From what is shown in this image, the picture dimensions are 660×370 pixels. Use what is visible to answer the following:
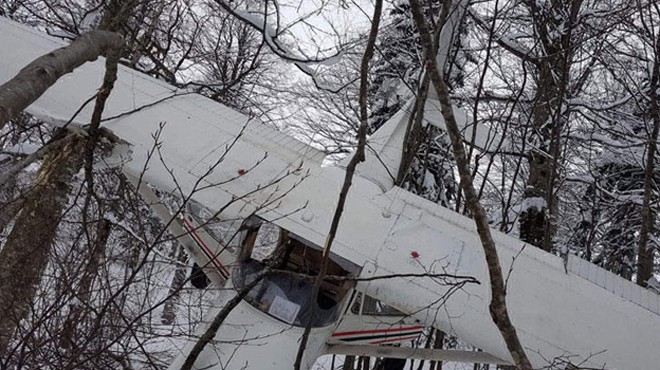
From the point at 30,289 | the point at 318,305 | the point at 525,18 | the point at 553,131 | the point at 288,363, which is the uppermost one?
the point at 525,18

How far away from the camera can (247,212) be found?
12.2 feet

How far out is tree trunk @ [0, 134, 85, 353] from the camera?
4.04 m

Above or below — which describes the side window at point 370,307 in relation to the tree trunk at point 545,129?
below

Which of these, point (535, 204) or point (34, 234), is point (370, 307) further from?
point (535, 204)

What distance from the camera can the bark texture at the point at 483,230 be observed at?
1.96m

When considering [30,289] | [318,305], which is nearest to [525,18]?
[318,305]

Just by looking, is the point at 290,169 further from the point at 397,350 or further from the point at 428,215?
the point at 397,350

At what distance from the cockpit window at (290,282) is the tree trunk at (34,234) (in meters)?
1.50

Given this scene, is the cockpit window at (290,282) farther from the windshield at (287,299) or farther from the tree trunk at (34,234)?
the tree trunk at (34,234)

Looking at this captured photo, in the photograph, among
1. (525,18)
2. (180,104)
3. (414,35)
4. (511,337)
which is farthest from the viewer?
(414,35)

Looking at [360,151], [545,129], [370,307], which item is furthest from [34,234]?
[545,129]

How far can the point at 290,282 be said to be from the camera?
341cm

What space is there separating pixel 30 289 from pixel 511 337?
3754 mm

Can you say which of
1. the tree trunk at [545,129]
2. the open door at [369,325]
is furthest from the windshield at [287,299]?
the tree trunk at [545,129]
